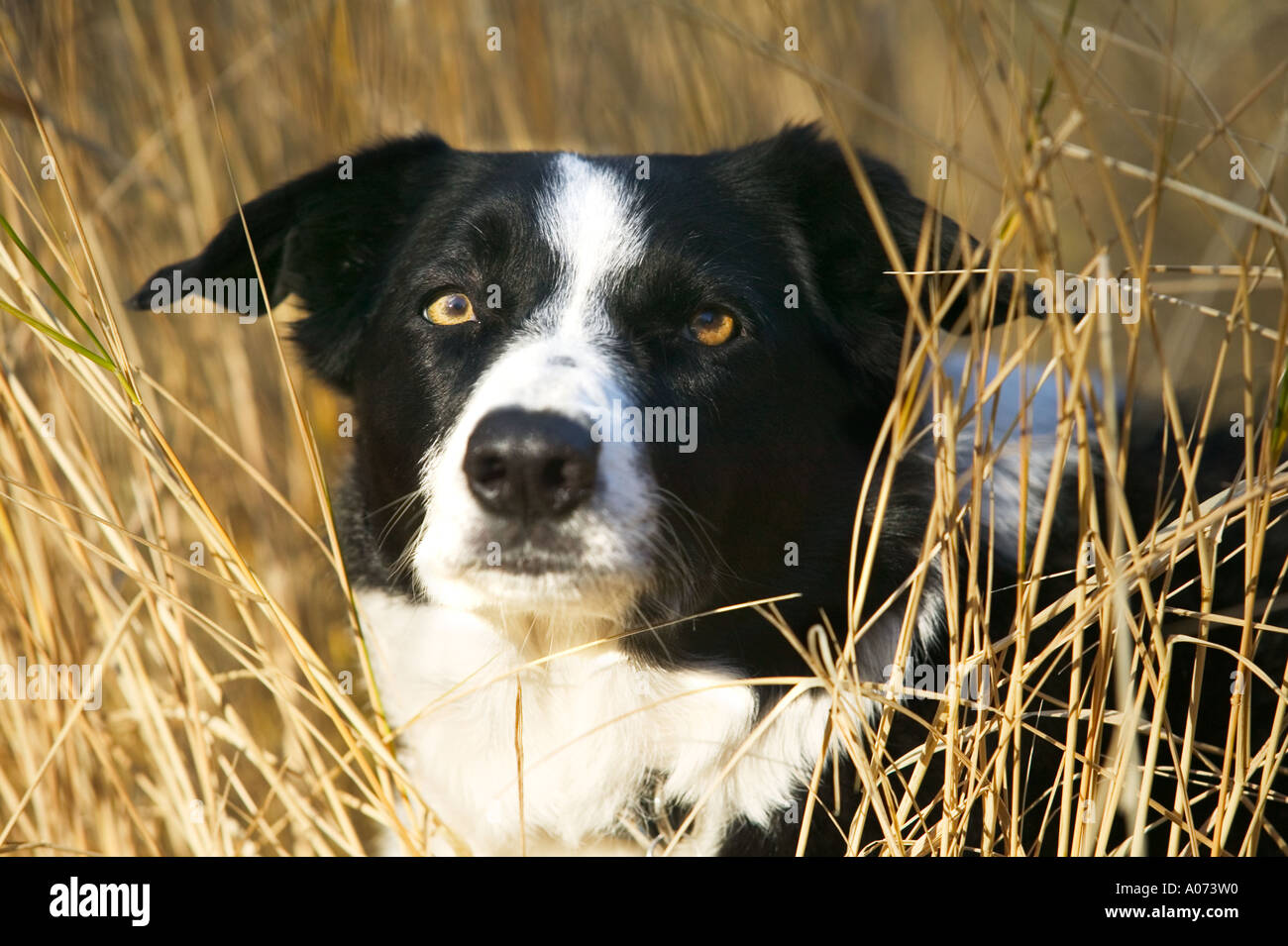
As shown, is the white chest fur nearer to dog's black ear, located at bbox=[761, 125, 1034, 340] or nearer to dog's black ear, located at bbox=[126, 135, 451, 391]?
dog's black ear, located at bbox=[126, 135, 451, 391]

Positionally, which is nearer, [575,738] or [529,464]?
[529,464]

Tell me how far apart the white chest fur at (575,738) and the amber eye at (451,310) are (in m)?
0.63

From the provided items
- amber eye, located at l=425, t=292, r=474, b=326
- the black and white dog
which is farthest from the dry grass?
amber eye, located at l=425, t=292, r=474, b=326

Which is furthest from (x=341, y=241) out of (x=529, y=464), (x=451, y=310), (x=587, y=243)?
(x=529, y=464)

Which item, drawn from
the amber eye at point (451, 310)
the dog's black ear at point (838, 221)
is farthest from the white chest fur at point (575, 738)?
the dog's black ear at point (838, 221)

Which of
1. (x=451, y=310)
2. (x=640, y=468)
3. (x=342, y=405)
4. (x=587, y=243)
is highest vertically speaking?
(x=587, y=243)

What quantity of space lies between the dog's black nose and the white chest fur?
462 mm

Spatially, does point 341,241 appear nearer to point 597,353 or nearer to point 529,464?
point 597,353

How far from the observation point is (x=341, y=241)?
2.66m

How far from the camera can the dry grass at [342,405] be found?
6.12 feet

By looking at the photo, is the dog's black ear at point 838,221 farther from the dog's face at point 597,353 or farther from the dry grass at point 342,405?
the dry grass at point 342,405

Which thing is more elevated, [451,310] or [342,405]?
[451,310]

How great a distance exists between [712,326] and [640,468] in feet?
1.37

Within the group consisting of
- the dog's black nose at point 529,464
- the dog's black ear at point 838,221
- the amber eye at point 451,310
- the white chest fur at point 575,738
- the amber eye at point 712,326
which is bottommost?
the white chest fur at point 575,738
